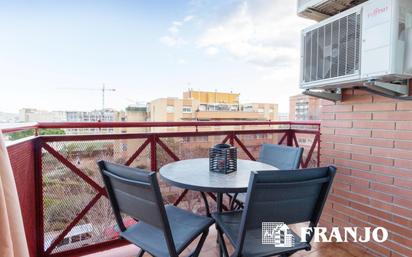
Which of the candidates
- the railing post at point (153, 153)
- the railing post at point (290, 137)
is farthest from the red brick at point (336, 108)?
the railing post at point (153, 153)

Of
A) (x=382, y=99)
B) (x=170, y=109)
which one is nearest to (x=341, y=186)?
(x=382, y=99)

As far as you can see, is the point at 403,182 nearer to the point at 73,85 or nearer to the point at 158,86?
the point at 73,85

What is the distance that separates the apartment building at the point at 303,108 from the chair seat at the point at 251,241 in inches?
76.3

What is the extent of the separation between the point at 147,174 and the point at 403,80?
1.85 m

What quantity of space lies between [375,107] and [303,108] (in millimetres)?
1288

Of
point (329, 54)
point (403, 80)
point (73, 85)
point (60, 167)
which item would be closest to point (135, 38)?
point (73, 85)

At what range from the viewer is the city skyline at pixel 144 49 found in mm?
3793

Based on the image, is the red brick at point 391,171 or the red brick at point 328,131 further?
the red brick at point 328,131

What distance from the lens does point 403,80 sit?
67.1 inches

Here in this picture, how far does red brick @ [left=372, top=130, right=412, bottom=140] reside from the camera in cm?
173

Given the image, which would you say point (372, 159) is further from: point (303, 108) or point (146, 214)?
point (146, 214)

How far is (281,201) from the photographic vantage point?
116 cm

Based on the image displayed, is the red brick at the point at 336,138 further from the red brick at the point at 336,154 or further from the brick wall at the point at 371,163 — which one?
the red brick at the point at 336,154

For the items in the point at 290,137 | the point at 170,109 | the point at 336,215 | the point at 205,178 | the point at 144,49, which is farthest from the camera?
the point at 144,49
